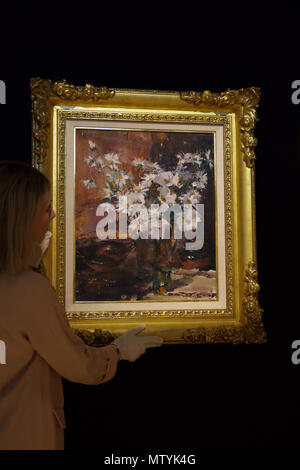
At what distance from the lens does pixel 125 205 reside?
6.00 feet

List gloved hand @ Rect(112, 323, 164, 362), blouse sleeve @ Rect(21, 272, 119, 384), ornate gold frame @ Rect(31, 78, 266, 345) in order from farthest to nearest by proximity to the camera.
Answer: ornate gold frame @ Rect(31, 78, 266, 345) < gloved hand @ Rect(112, 323, 164, 362) < blouse sleeve @ Rect(21, 272, 119, 384)

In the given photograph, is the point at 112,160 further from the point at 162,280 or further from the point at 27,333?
the point at 27,333

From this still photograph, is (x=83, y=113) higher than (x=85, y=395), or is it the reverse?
(x=83, y=113)

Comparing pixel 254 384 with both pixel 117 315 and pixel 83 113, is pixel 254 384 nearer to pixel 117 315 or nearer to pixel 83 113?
pixel 117 315

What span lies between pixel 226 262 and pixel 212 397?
614mm

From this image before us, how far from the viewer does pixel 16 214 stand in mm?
1202

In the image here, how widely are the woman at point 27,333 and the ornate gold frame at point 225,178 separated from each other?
52cm

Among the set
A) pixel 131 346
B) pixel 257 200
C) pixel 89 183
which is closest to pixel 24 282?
pixel 131 346

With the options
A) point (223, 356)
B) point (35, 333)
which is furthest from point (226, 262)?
point (35, 333)

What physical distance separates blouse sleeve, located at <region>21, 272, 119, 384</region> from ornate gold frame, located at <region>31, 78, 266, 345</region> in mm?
506

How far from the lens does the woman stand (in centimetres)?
117

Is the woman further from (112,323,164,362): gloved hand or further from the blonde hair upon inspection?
(112,323,164,362): gloved hand

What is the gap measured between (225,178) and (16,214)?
1.03 m

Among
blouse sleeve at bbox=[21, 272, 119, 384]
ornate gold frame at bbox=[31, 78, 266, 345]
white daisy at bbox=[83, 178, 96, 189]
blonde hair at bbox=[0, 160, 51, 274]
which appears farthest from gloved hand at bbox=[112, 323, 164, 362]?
white daisy at bbox=[83, 178, 96, 189]
